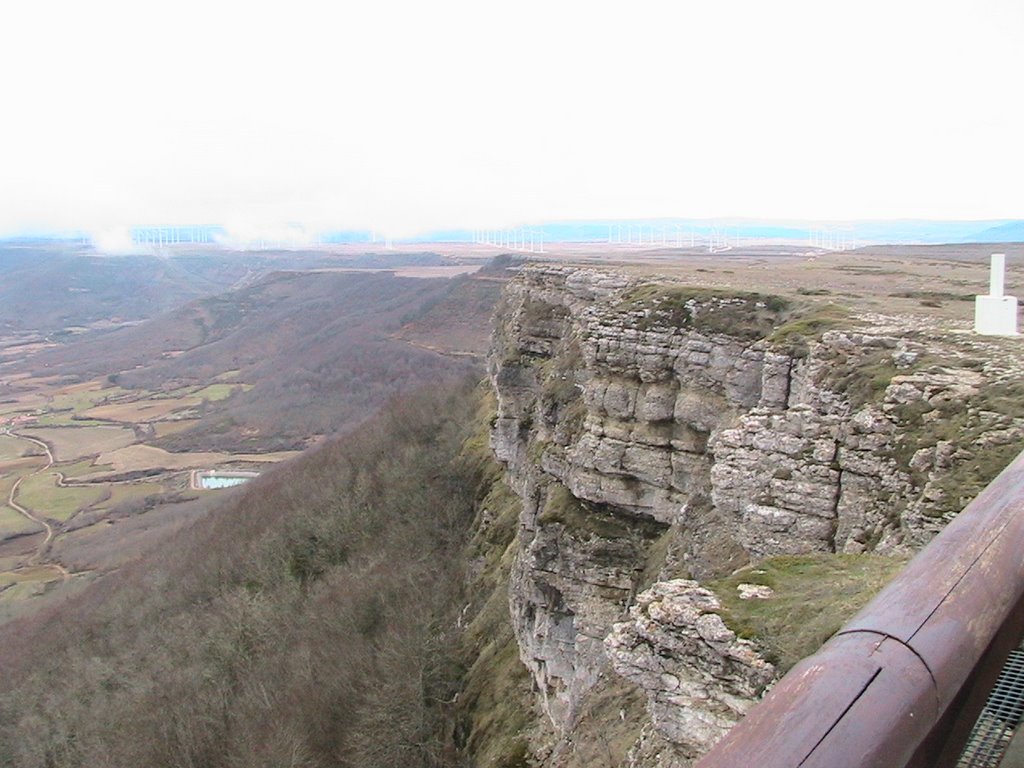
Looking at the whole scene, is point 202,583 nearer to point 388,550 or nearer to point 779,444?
point 388,550

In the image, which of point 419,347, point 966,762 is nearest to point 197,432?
point 419,347

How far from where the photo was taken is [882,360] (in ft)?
60.0

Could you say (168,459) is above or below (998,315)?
below

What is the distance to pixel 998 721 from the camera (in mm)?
3338

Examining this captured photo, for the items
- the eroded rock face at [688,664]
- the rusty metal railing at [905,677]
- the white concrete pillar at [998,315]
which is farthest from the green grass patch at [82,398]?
the rusty metal railing at [905,677]

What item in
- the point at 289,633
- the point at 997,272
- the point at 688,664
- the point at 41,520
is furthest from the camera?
the point at 41,520

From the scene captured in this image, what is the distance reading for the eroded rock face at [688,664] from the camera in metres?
10.3

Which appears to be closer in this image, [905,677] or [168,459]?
[905,677]

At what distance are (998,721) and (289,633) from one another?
4415 centimetres

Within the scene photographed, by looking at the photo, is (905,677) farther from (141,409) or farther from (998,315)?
(141,409)

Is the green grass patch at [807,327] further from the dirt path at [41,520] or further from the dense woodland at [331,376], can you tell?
the dirt path at [41,520]

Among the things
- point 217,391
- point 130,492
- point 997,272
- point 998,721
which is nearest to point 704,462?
point 997,272

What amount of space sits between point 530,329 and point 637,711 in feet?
100

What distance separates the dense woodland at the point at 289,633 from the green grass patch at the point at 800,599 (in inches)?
875
